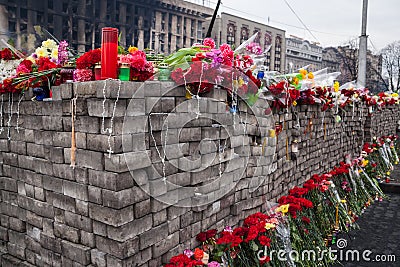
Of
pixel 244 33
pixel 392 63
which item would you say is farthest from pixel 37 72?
pixel 244 33

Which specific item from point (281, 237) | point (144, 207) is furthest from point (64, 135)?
point (281, 237)

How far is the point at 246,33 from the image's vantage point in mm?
45500

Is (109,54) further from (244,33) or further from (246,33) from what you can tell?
(246,33)

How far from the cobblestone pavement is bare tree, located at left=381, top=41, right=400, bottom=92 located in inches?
1330

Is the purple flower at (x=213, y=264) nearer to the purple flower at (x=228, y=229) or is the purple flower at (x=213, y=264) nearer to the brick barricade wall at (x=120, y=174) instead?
the brick barricade wall at (x=120, y=174)

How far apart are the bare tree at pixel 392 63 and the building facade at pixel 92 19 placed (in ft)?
74.4

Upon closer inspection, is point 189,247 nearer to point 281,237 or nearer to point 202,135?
point 202,135

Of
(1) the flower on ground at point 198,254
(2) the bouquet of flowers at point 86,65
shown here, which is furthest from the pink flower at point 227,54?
(1) the flower on ground at point 198,254

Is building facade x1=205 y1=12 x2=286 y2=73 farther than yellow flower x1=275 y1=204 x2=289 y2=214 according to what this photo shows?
Yes

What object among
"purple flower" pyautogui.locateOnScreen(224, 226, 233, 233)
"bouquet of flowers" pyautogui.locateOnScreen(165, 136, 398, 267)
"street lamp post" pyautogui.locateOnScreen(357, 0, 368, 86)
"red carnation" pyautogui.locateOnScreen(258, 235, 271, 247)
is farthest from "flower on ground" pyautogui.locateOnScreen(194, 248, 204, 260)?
"street lamp post" pyautogui.locateOnScreen(357, 0, 368, 86)

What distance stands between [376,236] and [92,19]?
1080 inches

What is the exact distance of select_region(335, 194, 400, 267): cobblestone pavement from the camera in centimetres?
473

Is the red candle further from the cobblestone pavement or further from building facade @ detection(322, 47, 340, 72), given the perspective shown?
building facade @ detection(322, 47, 340, 72)

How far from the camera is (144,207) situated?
8.55ft
